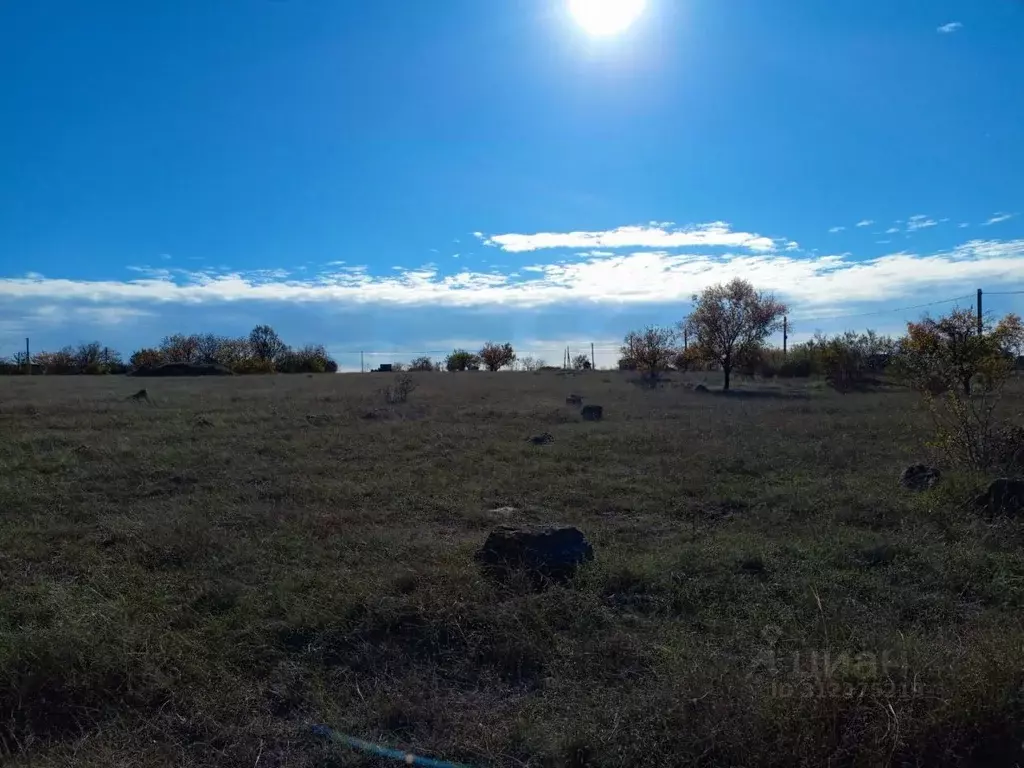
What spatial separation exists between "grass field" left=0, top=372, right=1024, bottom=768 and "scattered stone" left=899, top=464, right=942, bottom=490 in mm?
283

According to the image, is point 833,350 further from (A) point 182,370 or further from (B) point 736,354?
(A) point 182,370

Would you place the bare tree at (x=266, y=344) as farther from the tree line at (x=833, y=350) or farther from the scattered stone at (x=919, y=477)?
the scattered stone at (x=919, y=477)

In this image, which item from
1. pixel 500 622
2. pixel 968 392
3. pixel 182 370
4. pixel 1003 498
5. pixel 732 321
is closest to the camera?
pixel 500 622

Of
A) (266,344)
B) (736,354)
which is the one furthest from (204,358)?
(736,354)

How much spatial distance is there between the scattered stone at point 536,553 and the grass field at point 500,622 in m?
0.21

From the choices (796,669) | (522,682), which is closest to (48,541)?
(522,682)

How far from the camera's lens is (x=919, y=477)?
831cm

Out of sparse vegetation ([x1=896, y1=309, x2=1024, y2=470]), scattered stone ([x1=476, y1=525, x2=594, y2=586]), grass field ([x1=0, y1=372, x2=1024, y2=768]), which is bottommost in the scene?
grass field ([x1=0, y1=372, x2=1024, y2=768])

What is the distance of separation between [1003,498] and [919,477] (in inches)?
59.4

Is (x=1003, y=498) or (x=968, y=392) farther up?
(x=968, y=392)

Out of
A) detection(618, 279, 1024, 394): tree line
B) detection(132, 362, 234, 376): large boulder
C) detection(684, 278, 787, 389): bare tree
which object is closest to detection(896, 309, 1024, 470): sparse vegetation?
detection(618, 279, 1024, 394): tree line

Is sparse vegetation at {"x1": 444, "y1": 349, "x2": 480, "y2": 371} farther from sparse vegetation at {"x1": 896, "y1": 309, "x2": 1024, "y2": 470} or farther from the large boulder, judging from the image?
sparse vegetation at {"x1": 896, "y1": 309, "x2": 1024, "y2": 470}

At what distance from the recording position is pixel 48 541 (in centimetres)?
636

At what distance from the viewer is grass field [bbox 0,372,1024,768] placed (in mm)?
3160
